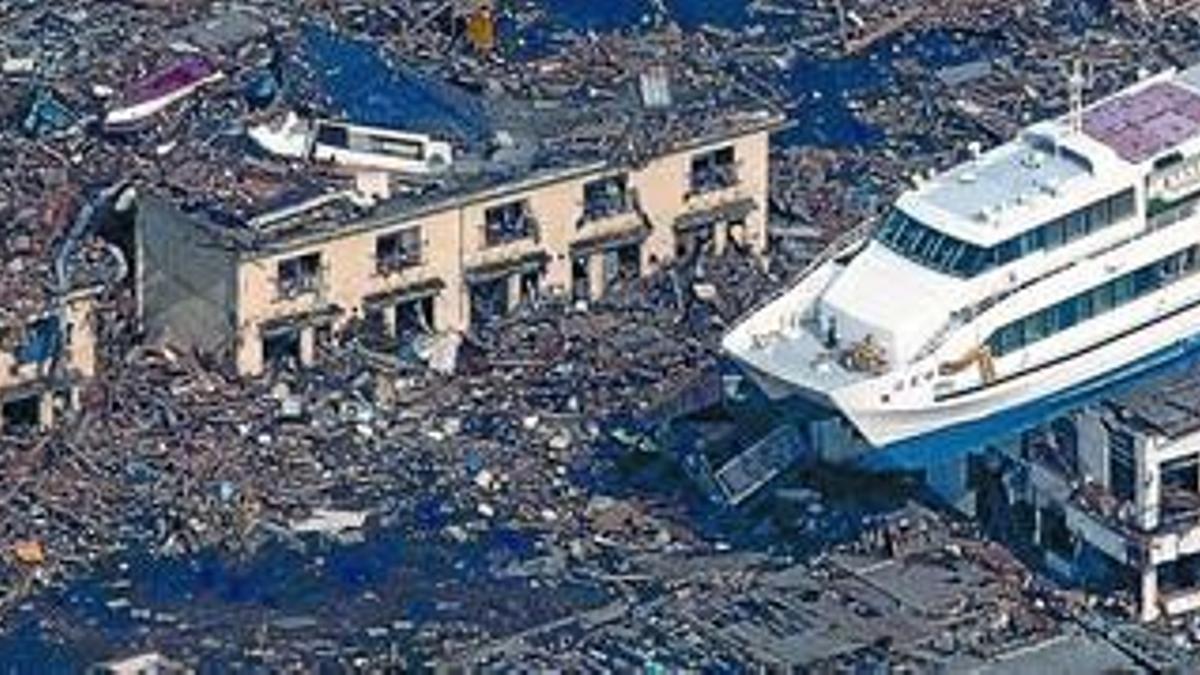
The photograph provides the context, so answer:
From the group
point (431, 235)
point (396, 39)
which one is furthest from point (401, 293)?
point (396, 39)

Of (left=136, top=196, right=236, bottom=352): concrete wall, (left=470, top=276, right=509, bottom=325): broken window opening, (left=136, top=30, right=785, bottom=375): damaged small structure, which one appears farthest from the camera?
(left=470, top=276, right=509, bottom=325): broken window opening

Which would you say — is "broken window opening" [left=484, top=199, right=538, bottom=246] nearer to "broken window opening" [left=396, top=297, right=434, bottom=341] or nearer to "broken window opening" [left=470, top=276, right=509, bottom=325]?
"broken window opening" [left=470, top=276, right=509, bottom=325]

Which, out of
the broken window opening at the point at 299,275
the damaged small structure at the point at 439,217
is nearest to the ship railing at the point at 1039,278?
the damaged small structure at the point at 439,217

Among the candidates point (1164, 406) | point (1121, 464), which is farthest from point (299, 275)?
point (1164, 406)

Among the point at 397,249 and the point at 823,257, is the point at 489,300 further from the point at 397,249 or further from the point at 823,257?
the point at 823,257

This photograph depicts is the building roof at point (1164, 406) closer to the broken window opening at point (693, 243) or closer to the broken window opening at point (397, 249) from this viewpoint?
the broken window opening at point (693, 243)

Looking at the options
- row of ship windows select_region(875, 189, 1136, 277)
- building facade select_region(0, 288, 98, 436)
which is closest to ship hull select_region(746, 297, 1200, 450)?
row of ship windows select_region(875, 189, 1136, 277)
